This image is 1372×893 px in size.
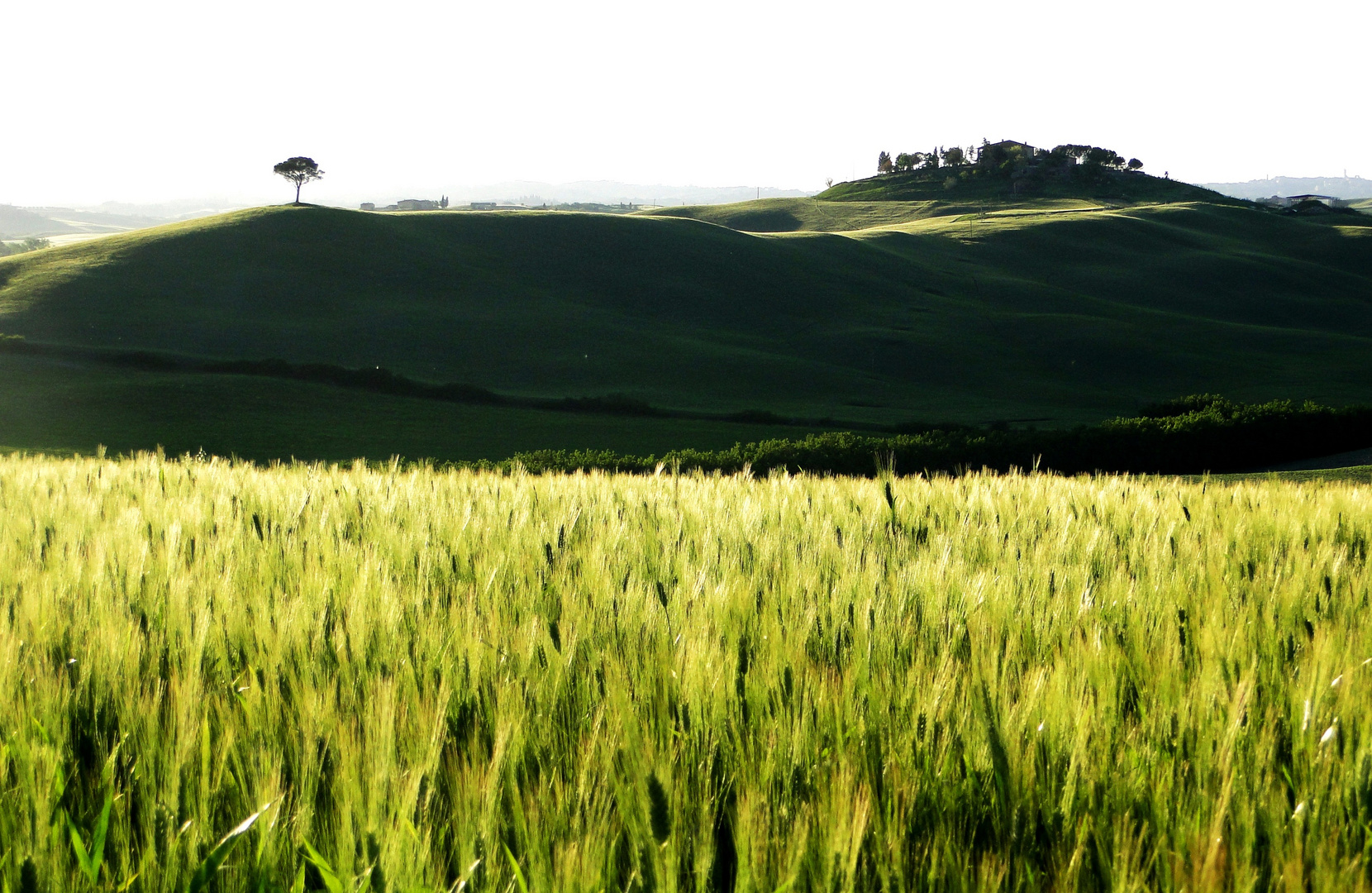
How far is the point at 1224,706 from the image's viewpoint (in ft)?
6.08

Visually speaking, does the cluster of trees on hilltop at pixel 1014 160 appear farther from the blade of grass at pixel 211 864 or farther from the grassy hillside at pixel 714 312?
the blade of grass at pixel 211 864

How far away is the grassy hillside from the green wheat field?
35.5 meters

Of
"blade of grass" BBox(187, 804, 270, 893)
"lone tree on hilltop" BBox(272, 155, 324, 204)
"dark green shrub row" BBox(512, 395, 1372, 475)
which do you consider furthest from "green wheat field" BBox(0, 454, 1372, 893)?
"lone tree on hilltop" BBox(272, 155, 324, 204)

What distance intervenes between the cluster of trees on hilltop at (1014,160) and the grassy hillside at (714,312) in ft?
173

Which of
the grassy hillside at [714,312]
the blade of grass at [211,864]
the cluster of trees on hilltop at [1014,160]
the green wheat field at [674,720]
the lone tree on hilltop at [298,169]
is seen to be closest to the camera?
the blade of grass at [211,864]

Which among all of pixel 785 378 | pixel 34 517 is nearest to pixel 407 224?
pixel 785 378

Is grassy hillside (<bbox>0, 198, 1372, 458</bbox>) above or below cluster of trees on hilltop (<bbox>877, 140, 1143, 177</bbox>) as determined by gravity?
below

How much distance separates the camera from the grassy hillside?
53875 millimetres

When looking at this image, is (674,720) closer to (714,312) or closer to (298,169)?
(714,312)

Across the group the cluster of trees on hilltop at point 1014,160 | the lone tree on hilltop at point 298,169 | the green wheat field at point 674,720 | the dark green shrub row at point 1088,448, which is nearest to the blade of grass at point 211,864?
the green wheat field at point 674,720

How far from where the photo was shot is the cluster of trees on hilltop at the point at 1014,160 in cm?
14662

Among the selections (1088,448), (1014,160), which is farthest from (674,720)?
(1014,160)

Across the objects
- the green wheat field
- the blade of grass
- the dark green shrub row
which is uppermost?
the blade of grass

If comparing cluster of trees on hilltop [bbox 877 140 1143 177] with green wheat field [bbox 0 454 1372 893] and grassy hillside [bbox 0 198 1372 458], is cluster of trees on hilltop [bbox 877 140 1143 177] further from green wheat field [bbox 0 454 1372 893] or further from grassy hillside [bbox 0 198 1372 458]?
green wheat field [bbox 0 454 1372 893]
